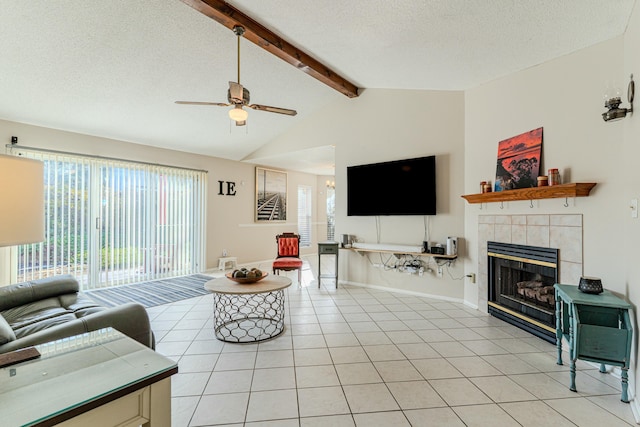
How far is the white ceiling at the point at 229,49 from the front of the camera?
248 cm

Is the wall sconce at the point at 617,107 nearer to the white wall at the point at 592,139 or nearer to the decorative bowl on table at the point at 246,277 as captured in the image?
the white wall at the point at 592,139

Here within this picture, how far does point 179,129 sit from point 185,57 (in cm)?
182

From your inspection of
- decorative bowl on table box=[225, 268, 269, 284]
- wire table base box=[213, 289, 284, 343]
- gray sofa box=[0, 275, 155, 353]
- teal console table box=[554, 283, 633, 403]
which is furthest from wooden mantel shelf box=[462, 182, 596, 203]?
gray sofa box=[0, 275, 155, 353]

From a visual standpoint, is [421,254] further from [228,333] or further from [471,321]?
[228,333]

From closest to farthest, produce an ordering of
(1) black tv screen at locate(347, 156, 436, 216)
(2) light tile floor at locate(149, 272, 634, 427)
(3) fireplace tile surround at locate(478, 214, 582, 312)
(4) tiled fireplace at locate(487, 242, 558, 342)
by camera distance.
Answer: (2) light tile floor at locate(149, 272, 634, 427) → (3) fireplace tile surround at locate(478, 214, 582, 312) → (4) tiled fireplace at locate(487, 242, 558, 342) → (1) black tv screen at locate(347, 156, 436, 216)

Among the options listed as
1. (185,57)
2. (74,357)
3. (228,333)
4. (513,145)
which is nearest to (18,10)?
(185,57)

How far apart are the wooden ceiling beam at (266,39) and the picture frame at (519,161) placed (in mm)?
2433

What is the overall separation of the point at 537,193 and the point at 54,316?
4.48 metres

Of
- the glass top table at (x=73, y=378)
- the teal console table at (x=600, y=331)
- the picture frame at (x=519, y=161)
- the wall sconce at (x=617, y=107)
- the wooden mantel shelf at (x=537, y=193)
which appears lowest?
the teal console table at (x=600, y=331)

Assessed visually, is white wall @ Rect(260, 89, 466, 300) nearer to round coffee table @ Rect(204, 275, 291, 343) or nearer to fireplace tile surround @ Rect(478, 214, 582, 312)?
fireplace tile surround @ Rect(478, 214, 582, 312)

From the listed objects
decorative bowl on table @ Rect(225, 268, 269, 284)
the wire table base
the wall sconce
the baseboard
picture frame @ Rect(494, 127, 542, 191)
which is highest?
the wall sconce

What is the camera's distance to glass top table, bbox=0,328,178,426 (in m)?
0.86

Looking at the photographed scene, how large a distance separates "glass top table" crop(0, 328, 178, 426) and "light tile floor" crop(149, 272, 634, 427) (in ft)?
2.92

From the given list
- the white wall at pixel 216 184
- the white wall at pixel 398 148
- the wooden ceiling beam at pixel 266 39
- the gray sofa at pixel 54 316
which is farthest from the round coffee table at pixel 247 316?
the white wall at pixel 216 184
